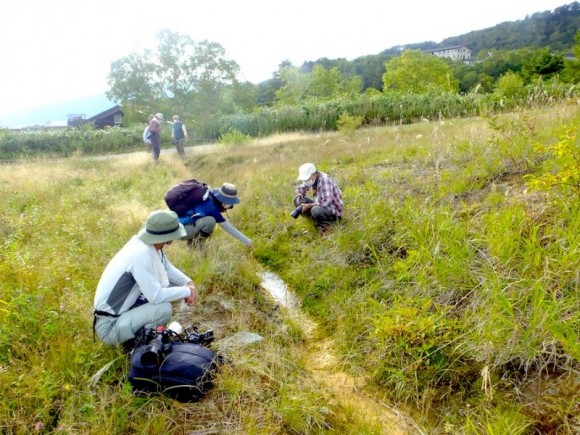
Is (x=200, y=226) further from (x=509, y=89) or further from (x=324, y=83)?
(x=324, y=83)

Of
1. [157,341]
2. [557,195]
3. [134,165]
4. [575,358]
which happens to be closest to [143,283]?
[157,341]

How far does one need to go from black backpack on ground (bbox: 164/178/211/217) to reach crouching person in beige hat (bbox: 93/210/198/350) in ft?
6.67

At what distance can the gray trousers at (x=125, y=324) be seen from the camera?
2873 millimetres

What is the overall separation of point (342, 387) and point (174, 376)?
138 cm

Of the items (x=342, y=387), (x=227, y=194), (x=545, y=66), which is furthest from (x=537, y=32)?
(x=342, y=387)

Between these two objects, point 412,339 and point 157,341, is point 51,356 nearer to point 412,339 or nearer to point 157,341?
point 157,341

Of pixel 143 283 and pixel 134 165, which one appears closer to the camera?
pixel 143 283

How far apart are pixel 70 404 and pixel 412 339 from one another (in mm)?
2504

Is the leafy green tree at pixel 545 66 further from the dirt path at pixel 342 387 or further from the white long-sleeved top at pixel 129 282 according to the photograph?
the white long-sleeved top at pixel 129 282

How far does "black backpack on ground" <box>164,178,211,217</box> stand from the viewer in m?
4.98

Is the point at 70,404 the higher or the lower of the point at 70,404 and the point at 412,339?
the higher

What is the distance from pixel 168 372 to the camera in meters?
2.58

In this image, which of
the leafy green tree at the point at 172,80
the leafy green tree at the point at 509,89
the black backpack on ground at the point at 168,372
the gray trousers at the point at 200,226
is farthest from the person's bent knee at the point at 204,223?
the leafy green tree at the point at 172,80

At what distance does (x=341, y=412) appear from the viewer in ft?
8.87
